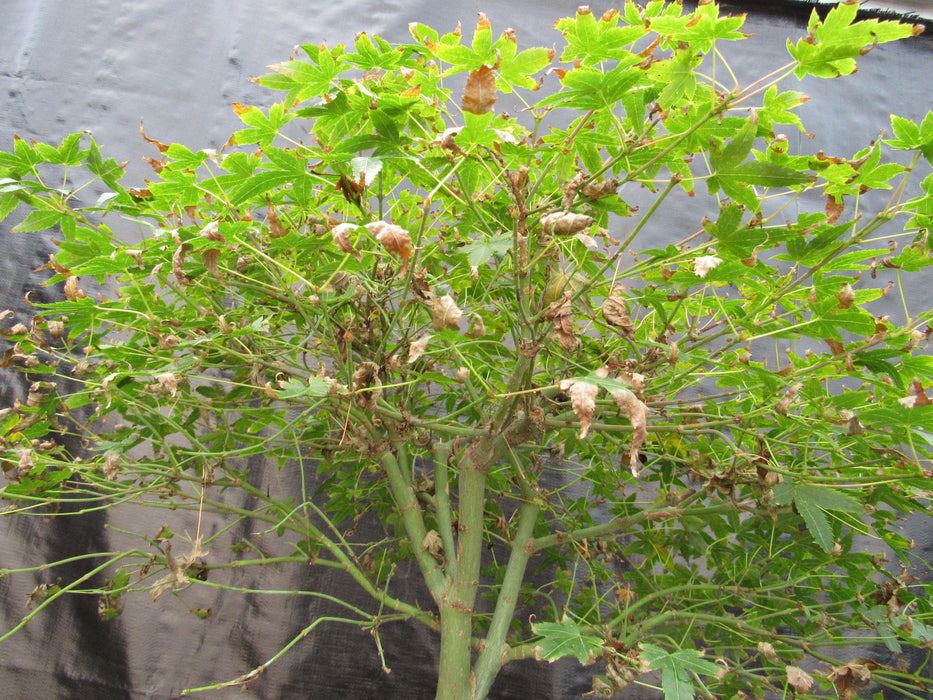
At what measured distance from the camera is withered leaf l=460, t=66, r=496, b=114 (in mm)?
548

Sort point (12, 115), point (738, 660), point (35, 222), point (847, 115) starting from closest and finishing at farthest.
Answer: point (35, 222)
point (738, 660)
point (12, 115)
point (847, 115)

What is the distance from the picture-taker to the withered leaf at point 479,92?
55 centimetres

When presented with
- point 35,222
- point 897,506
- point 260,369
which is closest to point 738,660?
point 897,506

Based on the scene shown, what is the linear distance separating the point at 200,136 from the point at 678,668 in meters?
1.47

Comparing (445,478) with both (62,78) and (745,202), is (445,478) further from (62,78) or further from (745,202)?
(62,78)

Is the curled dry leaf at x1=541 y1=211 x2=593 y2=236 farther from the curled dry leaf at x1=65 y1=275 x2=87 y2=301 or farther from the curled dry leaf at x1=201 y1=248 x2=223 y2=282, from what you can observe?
the curled dry leaf at x1=65 y1=275 x2=87 y2=301

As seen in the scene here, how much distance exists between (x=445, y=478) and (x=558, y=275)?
1.32ft

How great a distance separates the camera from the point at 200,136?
4.95ft

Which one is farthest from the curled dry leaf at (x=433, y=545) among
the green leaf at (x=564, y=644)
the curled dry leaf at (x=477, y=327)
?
the curled dry leaf at (x=477, y=327)

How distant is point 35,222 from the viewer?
0.72 meters

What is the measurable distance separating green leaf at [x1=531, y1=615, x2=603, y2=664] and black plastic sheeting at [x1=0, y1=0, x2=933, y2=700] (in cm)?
72

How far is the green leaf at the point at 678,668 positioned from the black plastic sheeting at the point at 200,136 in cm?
74

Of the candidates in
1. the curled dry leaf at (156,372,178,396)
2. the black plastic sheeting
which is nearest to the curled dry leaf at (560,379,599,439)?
the curled dry leaf at (156,372,178,396)

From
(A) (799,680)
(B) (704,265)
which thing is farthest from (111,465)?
(A) (799,680)
